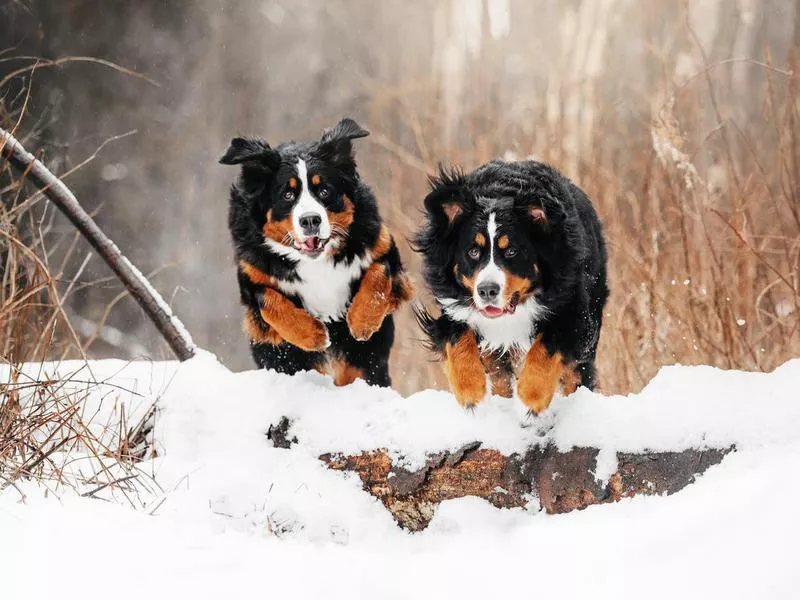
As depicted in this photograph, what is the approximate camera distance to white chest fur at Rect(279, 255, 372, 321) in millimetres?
4156

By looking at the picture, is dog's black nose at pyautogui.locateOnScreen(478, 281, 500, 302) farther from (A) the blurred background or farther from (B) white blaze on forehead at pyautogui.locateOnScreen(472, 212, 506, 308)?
(A) the blurred background

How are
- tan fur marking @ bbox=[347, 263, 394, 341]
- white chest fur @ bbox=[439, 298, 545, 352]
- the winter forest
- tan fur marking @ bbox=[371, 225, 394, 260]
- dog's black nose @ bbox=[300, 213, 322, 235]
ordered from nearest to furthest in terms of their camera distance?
the winter forest < white chest fur @ bbox=[439, 298, 545, 352] < dog's black nose @ bbox=[300, 213, 322, 235] < tan fur marking @ bbox=[347, 263, 394, 341] < tan fur marking @ bbox=[371, 225, 394, 260]

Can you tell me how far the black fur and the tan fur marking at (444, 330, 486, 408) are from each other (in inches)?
2.5

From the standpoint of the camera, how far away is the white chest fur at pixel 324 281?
13.6ft

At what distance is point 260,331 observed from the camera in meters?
4.30

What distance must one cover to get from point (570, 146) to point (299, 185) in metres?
A: 2.34

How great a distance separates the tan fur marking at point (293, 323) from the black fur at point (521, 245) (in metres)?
0.56

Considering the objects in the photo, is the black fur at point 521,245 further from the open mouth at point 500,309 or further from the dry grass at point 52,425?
the dry grass at point 52,425

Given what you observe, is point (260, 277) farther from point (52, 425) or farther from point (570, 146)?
point (570, 146)

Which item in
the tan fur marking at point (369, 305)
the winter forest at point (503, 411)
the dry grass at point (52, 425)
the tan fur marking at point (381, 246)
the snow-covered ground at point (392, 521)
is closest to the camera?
the snow-covered ground at point (392, 521)

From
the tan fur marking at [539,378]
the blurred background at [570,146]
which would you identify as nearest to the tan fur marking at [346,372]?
the blurred background at [570,146]

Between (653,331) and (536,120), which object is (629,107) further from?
(653,331)

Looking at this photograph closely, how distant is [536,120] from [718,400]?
137 inches

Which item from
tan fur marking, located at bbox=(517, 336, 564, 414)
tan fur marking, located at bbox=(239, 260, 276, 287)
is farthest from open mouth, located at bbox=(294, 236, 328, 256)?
tan fur marking, located at bbox=(517, 336, 564, 414)
